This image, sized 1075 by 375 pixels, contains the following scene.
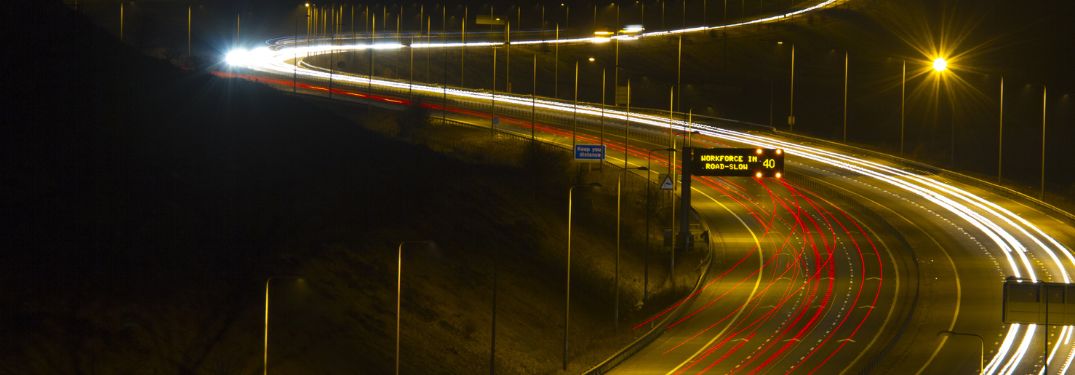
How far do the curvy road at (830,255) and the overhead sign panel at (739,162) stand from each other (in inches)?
180

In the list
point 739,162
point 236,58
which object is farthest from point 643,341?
point 236,58

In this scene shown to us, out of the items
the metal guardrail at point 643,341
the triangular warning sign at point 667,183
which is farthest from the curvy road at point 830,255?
the triangular warning sign at point 667,183

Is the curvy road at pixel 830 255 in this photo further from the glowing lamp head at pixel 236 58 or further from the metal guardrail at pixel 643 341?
the glowing lamp head at pixel 236 58

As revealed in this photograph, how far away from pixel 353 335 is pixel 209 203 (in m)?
15.1

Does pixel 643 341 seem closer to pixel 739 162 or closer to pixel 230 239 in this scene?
pixel 230 239

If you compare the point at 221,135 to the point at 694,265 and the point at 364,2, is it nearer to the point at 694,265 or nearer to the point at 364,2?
the point at 694,265

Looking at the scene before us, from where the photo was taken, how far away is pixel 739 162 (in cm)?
7881

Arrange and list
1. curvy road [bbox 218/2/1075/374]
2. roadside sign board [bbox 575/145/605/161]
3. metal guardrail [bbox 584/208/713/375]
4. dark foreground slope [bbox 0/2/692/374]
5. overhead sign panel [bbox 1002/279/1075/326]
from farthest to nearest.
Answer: roadside sign board [bbox 575/145/605/161]
curvy road [bbox 218/2/1075/374]
metal guardrail [bbox 584/208/713/375]
overhead sign panel [bbox 1002/279/1075/326]
dark foreground slope [bbox 0/2/692/374]

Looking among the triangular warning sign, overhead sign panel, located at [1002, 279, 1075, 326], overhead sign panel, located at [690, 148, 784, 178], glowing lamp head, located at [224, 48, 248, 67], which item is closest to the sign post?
overhead sign panel, located at [690, 148, 784, 178]

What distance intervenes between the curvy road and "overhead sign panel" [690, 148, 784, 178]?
4.57 meters

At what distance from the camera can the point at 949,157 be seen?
403 feet

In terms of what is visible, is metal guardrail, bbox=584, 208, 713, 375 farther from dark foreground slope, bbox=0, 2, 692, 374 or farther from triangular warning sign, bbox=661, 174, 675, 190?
triangular warning sign, bbox=661, 174, 675, 190

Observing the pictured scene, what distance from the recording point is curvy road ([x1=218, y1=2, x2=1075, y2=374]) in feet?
188

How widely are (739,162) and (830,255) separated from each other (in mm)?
8231
